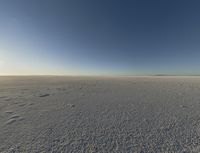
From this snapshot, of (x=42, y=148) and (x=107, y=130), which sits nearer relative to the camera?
(x=42, y=148)

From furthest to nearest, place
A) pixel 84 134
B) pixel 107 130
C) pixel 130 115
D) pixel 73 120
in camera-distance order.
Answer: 1. pixel 130 115
2. pixel 73 120
3. pixel 107 130
4. pixel 84 134


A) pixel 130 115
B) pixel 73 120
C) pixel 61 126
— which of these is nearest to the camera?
pixel 61 126

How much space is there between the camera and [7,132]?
3.81 metres

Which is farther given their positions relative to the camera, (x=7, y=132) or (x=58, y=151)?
(x=7, y=132)

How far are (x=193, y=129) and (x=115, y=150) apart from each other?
10.4 feet

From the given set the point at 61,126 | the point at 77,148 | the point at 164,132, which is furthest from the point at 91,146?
the point at 164,132

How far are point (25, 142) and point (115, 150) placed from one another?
2.76 meters

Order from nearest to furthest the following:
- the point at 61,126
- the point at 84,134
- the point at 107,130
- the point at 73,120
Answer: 1. the point at 84,134
2. the point at 107,130
3. the point at 61,126
4. the point at 73,120

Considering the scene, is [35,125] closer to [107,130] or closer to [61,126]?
[61,126]

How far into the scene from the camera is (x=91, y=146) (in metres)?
3.10

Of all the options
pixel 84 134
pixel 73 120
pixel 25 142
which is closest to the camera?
pixel 25 142

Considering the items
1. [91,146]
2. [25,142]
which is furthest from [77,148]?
[25,142]

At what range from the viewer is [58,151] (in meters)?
2.92

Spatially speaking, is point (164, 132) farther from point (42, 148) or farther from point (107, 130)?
point (42, 148)
